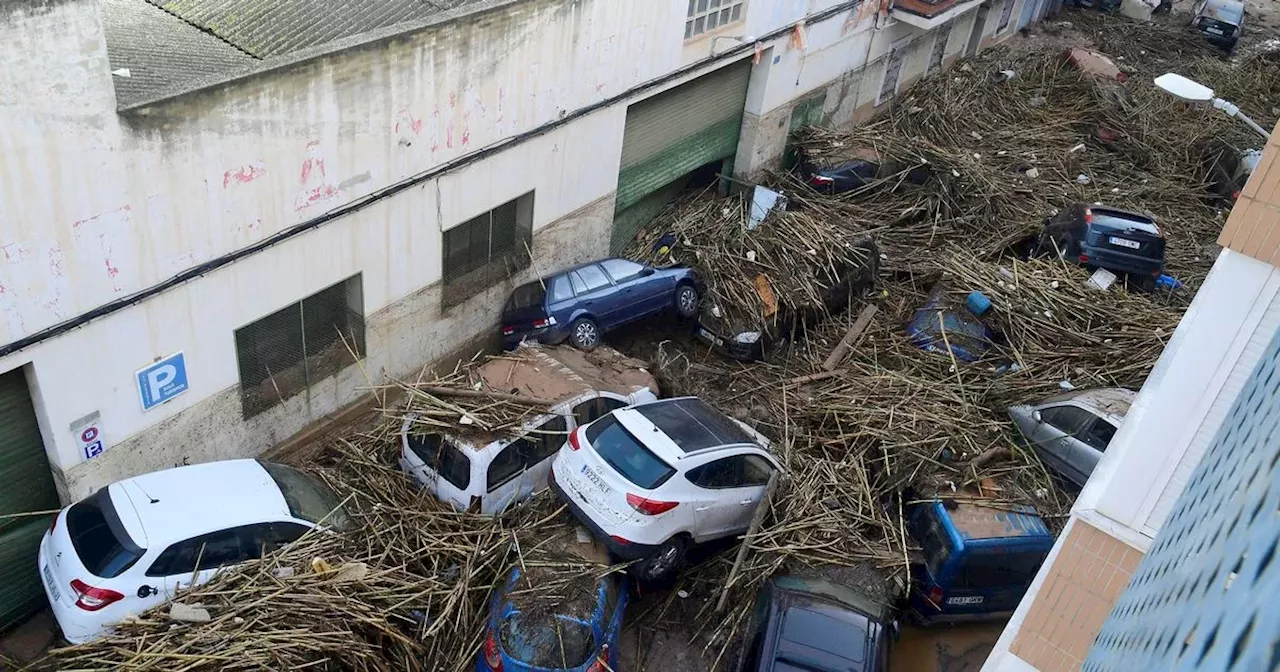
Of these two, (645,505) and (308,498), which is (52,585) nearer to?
(308,498)

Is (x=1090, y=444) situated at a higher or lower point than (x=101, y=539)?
lower

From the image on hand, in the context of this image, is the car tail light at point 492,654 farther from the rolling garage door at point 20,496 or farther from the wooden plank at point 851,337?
the wooden plank at point 851,337

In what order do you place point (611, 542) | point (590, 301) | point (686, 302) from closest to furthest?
point (611, 542) < point (590, 301) < point (686, 302)

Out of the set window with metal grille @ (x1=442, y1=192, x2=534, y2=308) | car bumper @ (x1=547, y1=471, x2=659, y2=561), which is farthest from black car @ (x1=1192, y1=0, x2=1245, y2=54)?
car bumper @ (x1=547, y1=471, x2=659, y2=561)

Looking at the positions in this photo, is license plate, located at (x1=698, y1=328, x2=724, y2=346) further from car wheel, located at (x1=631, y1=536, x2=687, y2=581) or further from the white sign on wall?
the white sign on wall

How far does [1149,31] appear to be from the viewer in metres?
30.9

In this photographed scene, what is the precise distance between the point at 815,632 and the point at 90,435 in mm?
7419

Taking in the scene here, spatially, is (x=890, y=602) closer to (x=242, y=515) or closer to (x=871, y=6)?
(x=242, y=515)

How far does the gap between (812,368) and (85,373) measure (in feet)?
30.1

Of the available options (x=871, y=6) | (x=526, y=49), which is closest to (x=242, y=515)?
(x=526, y=49)

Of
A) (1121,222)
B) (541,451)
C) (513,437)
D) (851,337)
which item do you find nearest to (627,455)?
(541,451)

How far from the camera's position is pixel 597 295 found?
584 inches

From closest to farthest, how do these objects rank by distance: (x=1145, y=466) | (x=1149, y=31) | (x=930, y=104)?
(x=1145, y=466) → (x=930, y=104) → (x=1149, y=31)

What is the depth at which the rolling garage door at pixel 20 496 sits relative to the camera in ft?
31.4
